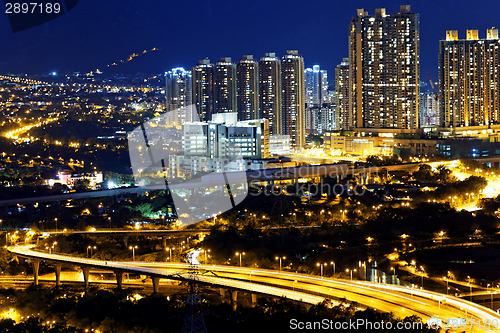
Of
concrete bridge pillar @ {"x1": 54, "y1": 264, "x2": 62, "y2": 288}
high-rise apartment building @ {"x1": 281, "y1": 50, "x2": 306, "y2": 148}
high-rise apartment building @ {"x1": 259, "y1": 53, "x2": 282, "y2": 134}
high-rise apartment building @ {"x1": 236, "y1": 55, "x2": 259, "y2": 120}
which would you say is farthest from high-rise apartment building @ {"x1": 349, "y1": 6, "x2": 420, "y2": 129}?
concrete bridge pillar @ {"x1": 54, "y1": 264, "x2": 62, "y2": 288}

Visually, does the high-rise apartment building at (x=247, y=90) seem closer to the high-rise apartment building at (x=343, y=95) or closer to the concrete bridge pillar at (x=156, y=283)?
the high-rise apartment building at (x=343, y=95)

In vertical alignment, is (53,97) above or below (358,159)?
above

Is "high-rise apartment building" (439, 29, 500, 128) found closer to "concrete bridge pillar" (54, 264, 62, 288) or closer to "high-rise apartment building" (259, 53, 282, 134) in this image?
"high-rise apartment building" (259, 53, 282, 134)

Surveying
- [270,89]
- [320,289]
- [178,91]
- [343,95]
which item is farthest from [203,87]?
[320,289]

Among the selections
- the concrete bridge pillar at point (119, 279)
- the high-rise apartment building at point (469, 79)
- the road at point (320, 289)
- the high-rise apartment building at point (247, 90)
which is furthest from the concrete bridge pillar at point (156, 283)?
the high-rise apartment building at point (469, 79)

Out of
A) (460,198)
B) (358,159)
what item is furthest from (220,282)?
(358,159)

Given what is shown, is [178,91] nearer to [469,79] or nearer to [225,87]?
[225,87]

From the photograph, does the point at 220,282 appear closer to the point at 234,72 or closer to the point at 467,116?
the point at 234,72
